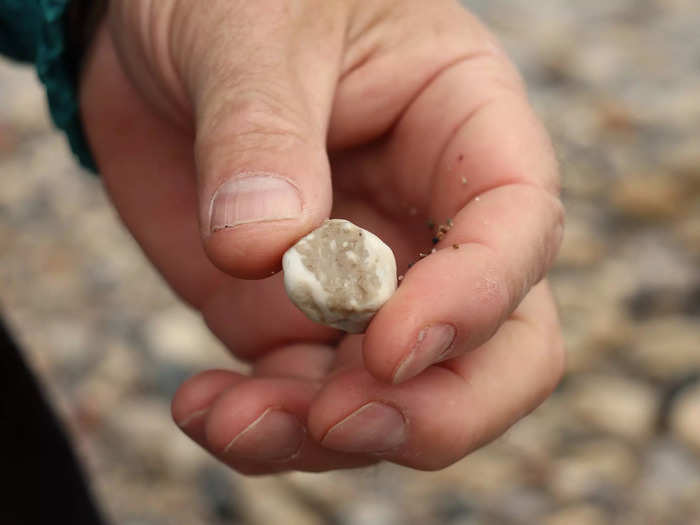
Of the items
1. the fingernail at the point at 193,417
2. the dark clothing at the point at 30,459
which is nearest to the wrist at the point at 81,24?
the dark clothing at the point at 30,459

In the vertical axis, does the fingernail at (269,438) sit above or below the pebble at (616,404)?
above

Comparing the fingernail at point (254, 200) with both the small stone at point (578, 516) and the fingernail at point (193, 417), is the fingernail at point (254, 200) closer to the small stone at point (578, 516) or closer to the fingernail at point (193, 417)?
the fingernail at point (193, 417)

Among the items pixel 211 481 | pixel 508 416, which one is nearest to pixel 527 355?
pixel 508 416

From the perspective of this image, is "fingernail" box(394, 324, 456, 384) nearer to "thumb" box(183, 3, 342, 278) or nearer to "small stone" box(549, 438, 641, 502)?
"thumb" box(183, 3, 342, 278)

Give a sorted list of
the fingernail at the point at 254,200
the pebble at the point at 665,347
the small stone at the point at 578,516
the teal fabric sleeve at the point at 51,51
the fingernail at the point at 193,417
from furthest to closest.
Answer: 1. the pebble at the point at 665,347
2. the small stone at the point at 578,516
3. the teal fabric sleeve at the point at 51,51
4. the fingernail at the point at 193,417
5. the fingernail at the point at 254,200

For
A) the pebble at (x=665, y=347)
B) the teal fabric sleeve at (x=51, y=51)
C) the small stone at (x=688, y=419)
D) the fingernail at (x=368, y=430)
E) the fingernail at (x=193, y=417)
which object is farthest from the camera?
the pebble at (x=665, y=347)

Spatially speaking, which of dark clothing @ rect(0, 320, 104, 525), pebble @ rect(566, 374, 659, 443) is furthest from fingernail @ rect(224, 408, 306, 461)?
pebble @ rect(566, 374, 659, 443)

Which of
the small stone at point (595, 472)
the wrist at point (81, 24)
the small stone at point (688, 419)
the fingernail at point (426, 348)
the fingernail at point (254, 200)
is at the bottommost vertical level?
the small stone at point (595, 472)
